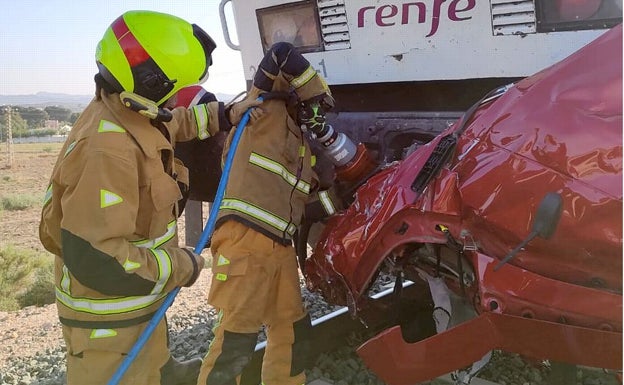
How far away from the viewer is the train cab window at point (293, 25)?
3553 mm

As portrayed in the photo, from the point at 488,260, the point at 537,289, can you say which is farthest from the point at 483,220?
the point at 537,289

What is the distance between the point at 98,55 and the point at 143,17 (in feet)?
0.69

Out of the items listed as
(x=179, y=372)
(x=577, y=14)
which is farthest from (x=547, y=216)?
(x=179, y=372)

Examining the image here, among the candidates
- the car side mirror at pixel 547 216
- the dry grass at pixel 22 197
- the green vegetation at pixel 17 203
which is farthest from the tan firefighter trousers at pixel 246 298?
the green vegetation at pixel 17 203

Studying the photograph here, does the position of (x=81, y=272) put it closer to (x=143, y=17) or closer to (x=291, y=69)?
(x=143, y=17)

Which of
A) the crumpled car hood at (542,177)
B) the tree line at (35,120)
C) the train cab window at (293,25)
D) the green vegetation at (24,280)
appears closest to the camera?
the crumpled car hood at (542,177)

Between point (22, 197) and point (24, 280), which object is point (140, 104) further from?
point (22, 197)

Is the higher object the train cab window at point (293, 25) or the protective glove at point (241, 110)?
the train cab window at point (293, 25)

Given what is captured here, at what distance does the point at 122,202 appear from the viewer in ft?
7.09

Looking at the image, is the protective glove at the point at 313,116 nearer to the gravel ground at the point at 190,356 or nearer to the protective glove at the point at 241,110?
the protective glove at the point at 241,110

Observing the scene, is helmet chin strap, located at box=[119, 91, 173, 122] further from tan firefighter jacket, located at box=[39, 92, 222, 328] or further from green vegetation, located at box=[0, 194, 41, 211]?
green vegetation, located at box=[0, 194, 41, 211]

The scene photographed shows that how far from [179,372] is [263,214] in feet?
2.64

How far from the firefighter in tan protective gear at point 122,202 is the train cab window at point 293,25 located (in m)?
1.18

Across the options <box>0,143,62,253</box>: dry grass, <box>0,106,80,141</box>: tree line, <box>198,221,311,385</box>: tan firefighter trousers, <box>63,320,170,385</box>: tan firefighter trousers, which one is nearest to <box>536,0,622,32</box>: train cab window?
<box>198,221,311,385</box>: tan firefighter trousers
